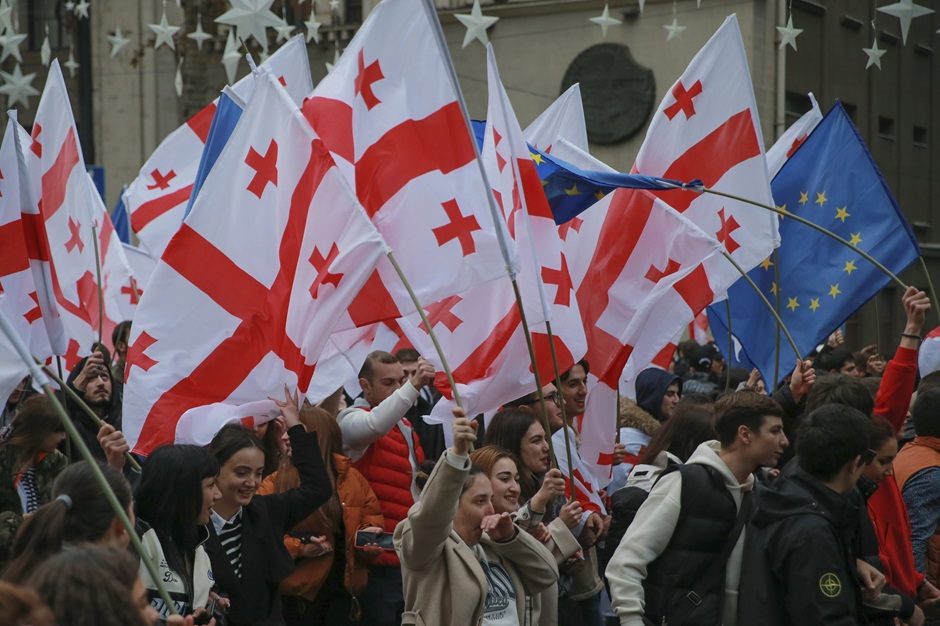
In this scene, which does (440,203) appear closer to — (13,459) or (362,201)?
(362,201)

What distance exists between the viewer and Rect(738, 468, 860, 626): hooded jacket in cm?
525

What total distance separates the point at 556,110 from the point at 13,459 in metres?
5.65

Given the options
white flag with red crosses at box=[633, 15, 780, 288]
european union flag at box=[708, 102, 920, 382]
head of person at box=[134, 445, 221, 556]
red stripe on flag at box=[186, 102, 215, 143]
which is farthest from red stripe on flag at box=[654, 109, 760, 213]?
red stripe on flag at box=[186, 102, 215, 143]

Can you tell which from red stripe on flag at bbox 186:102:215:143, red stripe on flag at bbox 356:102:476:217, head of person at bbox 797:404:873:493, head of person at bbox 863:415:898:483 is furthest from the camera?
red stripe on flag at bbox 186:102:215:143

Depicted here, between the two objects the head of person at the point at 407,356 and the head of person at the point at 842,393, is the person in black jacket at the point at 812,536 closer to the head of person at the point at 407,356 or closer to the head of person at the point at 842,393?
the head of person at the point at 842,393

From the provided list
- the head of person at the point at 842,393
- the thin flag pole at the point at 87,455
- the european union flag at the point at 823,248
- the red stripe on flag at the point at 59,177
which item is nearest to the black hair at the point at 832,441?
the head of person at the point at 842,393

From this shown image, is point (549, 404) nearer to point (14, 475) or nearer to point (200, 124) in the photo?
point (14, 475)

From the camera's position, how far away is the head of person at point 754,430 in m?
5.83

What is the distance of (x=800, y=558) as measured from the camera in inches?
209

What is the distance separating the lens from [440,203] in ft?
22.5

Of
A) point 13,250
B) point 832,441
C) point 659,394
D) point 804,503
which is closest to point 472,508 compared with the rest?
point 804,503

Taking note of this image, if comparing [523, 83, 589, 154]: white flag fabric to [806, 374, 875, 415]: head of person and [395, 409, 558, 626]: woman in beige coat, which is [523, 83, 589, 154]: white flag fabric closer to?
[806, 374, 875, 415]: head of person

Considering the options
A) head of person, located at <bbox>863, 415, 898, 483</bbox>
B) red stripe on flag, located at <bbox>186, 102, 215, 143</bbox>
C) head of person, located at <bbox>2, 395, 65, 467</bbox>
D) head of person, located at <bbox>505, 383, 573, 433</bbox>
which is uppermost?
red stripe on flag, located at <bbox>186, 102, 215, 143</bbox>

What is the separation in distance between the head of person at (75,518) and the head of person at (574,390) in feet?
11.8
